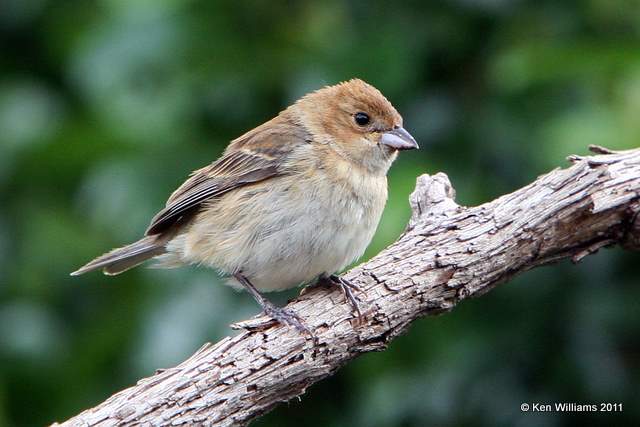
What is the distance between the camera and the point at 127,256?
19.3 feet

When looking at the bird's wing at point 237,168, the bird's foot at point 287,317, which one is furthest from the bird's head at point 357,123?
the bird's foot at point 287,317

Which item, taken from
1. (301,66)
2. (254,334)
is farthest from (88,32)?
(254,334)

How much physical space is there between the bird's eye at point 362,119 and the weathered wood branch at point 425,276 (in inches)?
32.6

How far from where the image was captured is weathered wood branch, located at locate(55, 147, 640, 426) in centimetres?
471

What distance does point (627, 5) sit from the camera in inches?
228

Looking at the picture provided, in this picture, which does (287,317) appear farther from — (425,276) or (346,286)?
(425,276)

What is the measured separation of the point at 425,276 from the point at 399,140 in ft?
2.99

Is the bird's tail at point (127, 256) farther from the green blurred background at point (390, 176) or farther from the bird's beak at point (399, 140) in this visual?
the bird's beak at point (399, 140)

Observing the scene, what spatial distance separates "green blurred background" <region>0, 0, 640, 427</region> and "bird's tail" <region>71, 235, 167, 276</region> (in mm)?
107

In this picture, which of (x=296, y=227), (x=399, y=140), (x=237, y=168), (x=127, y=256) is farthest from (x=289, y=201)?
(x=127, y=256)

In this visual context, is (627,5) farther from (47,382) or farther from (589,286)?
(47,382)

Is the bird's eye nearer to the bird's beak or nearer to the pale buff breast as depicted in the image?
the bird's beak

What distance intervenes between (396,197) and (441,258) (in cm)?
49

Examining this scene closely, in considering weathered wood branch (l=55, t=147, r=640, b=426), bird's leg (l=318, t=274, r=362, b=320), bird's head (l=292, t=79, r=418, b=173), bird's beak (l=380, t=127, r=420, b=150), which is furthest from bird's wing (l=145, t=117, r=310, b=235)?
weathered wood branch (l=55, t=147, r=640, b=426)
